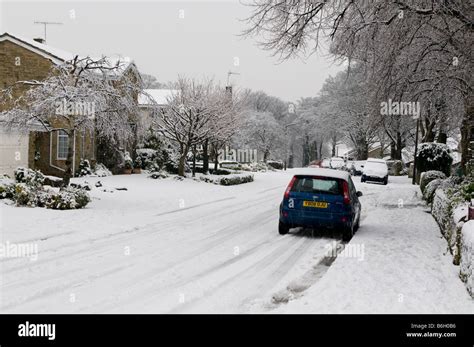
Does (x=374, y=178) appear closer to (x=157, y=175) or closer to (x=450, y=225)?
(x=157, y=175)

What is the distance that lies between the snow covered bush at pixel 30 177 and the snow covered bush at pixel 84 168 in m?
9.41

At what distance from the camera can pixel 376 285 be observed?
291 inches

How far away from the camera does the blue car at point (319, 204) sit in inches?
463

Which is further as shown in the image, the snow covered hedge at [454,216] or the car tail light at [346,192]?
the car tail light at [346,192]

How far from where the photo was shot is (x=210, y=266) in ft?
28.2

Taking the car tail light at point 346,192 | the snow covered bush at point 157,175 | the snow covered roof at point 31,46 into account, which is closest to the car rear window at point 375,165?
the snow covered bush at point 157,175

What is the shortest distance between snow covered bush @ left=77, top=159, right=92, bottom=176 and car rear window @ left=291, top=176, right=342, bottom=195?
697 inches

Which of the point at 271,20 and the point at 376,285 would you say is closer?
the point at 376,285

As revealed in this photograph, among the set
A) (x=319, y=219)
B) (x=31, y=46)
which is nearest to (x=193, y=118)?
(x=31, y=46)

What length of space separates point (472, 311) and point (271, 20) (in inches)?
338

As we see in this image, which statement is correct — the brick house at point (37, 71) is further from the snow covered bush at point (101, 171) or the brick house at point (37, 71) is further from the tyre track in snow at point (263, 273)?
the tyre track in snow at point (263, 273)
